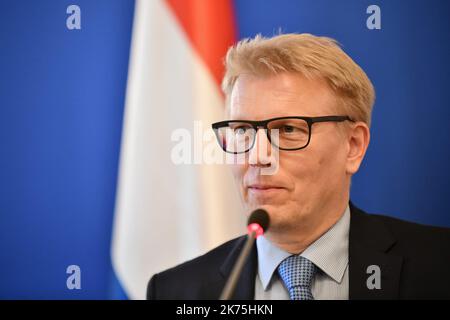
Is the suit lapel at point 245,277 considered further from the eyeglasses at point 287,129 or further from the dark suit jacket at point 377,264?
the eyeglasses at point 287,129

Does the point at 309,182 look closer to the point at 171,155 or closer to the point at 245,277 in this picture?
the point at 245,277

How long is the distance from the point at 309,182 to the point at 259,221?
0.30 m

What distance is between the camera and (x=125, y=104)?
183 centimetres

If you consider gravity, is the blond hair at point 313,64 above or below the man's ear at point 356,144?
above

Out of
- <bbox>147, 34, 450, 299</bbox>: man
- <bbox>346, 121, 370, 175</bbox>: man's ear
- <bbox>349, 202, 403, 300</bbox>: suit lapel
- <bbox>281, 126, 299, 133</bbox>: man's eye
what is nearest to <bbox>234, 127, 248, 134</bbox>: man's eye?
<bbox>147, 34, 450, 299</bbox>: man

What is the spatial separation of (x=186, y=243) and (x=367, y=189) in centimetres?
63

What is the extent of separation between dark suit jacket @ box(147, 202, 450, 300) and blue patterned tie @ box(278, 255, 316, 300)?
0.32 ft

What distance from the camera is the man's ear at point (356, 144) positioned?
59.0 inches

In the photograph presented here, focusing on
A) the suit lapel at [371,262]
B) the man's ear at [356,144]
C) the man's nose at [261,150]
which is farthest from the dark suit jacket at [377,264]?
the man's nose at [261,150]

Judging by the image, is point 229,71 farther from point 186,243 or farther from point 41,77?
point 41,77

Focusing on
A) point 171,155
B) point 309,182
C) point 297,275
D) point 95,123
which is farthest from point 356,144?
point 95,123

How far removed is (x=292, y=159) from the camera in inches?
55.8

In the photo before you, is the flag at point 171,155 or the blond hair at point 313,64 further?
the flag at point 171,155

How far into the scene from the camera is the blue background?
1.71m
